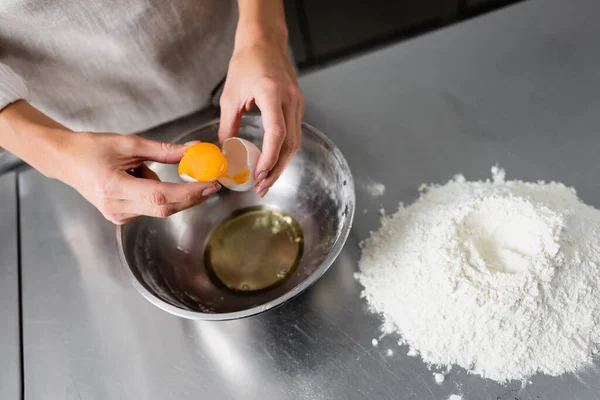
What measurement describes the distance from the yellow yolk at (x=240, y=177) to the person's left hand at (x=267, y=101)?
0.08 feet

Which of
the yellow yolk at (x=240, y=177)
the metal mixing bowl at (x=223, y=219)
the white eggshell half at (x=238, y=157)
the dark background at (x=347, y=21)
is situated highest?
the white eggshell half at (x=238, y=157)

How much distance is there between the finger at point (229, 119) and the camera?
0.81 m

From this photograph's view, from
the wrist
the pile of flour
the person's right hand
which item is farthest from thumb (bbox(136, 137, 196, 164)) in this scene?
the pile of flour

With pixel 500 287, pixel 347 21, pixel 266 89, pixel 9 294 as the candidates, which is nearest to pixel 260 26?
pixel 266 89

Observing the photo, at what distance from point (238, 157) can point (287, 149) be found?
0.27ft

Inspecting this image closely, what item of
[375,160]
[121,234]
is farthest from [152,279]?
[375,160]

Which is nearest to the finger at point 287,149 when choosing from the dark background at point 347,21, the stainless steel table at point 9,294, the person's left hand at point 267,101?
the person's left hand at point 267,101

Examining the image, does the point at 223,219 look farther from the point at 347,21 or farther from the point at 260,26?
the point at 347,21

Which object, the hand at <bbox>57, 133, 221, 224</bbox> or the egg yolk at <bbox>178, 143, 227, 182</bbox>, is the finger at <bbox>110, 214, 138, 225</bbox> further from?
the egg yolk at <bbox>178, 143, 227, 182</bbox>

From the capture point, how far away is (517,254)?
73 cm

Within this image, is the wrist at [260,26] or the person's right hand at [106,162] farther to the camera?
the wrist at [260,26]

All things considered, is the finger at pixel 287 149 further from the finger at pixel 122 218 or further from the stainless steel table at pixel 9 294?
the stainless steel table at pixel 9 294

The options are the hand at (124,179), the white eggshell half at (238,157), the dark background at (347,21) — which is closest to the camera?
the hand at (124,179)

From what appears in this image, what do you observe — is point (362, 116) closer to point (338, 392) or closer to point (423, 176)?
point (423, 176)
